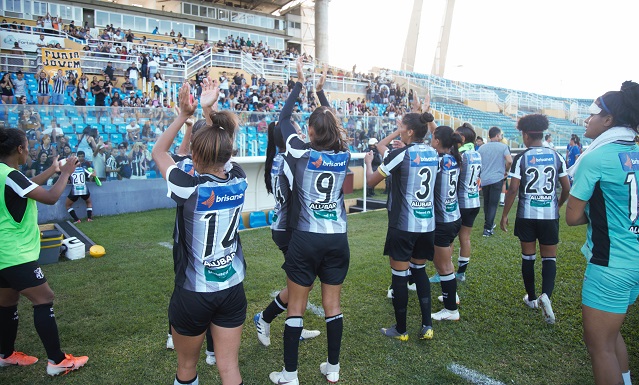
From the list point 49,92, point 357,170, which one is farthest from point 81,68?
point 357,170

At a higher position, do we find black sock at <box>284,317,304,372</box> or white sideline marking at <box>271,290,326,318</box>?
black sock at <box>284,317,304,372</box>

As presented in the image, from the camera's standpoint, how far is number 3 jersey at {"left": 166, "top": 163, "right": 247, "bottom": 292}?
2502 mm

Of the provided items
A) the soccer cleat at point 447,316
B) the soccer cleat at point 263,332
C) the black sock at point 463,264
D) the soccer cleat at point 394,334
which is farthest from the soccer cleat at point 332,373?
the black sock at point 463,264

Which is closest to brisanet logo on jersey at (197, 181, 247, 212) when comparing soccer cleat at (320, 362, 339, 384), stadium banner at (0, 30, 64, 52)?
soccer cleat at (320, 362, 339, 384)

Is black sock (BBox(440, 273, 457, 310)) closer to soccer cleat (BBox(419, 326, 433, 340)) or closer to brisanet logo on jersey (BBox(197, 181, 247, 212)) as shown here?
soccer cleat (BBox(419, 326, 433, 340))

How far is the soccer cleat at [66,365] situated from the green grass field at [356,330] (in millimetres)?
63

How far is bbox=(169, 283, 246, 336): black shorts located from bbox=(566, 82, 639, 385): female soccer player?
88.3 inches

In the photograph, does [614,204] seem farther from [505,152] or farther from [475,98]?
[475,98]

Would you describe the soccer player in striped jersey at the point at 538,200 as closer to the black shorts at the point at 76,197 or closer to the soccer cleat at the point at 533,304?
the soccer cleat at the point at 533,304

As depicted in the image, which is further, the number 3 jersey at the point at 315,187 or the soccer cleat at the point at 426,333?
the soccer cleat at the point at 426,333

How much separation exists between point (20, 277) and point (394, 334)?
3.36 meters

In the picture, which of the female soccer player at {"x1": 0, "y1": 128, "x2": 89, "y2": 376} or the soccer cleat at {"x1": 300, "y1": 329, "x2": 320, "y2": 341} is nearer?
the female soccer player at {"x1": 0, "y1": 128, "x2": 89, "y2": 376}

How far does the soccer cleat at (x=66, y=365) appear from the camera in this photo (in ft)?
11.9

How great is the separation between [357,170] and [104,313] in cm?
1166
